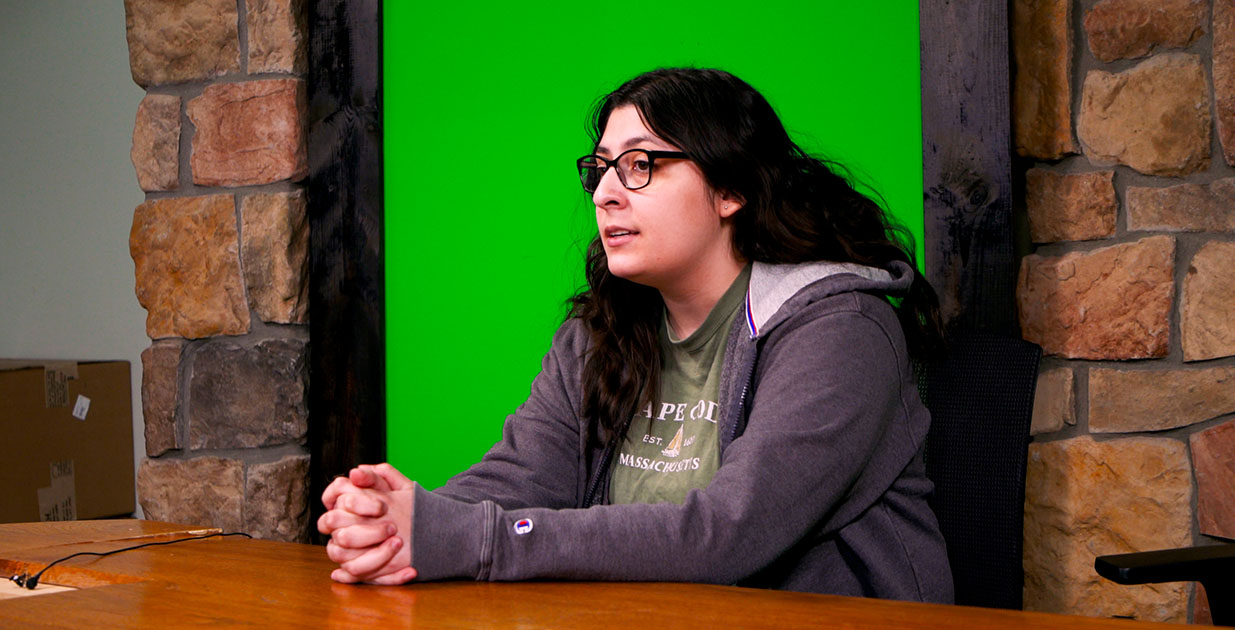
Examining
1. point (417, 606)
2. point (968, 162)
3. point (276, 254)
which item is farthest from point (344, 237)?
point (417, 606)

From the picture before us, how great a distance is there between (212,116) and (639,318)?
1387 millimetres

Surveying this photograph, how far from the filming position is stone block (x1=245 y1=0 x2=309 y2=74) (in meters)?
2.39

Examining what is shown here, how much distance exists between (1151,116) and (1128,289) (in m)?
0.31

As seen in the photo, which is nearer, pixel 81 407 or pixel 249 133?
pixel 249 133

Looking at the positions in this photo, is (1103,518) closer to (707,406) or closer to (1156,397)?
(1156,397)

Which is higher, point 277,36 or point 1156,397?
point 277,36

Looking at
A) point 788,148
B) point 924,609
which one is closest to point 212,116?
point 788,148

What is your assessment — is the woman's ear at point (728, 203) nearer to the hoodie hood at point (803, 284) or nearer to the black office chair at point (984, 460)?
the hoodie hood at point (803, 284)

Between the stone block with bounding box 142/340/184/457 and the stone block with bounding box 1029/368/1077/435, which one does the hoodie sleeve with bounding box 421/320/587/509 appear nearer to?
the stone block with bounding box 1029/368/1077/435

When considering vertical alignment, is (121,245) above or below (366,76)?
below

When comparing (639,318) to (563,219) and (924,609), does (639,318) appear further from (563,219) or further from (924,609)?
(924,609)

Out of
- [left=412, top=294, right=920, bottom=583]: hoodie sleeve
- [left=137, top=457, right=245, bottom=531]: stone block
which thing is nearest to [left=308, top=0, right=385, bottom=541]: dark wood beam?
[left=137, top=457, right=245, bottom=531]: stone block

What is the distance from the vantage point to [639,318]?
174 cm

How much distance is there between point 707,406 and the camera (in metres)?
1.55
